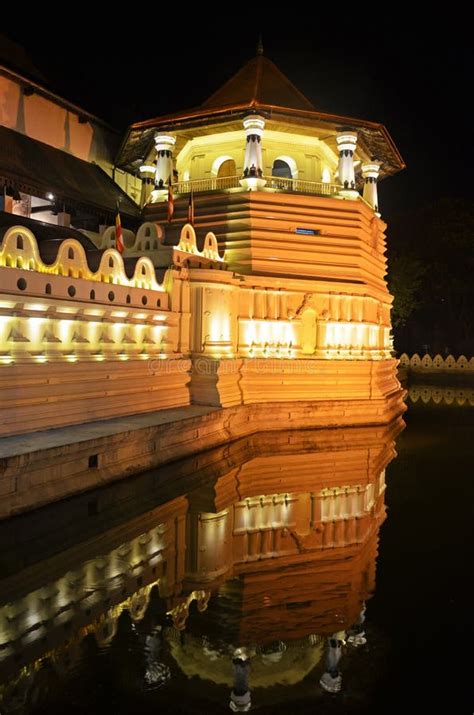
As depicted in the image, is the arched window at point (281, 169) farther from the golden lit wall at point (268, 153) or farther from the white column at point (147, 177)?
the white column at point (147, 177)

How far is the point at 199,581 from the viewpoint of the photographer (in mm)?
7547

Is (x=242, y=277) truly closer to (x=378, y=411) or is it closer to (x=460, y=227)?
(x=378, y=411)

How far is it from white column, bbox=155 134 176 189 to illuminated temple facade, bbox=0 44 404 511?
0.05 m

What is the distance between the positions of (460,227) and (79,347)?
1527 inches

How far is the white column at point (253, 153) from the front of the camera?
61.1ft

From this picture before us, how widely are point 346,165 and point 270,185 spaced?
2.67m

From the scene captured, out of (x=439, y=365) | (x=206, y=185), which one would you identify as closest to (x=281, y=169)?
(x=206, y=185)

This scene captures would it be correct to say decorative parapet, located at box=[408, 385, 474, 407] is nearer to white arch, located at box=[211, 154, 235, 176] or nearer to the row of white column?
the row of white column

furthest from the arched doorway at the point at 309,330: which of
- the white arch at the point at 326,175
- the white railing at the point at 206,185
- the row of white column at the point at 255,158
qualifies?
the white arch at the point at 326,175

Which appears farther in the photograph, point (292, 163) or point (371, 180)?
point (371, 180)

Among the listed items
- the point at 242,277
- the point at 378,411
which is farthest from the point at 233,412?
the point at 378,411

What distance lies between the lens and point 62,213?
62.6 feet

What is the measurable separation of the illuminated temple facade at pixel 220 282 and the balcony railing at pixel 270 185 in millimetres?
66

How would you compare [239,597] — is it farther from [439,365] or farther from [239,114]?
[439,365]
